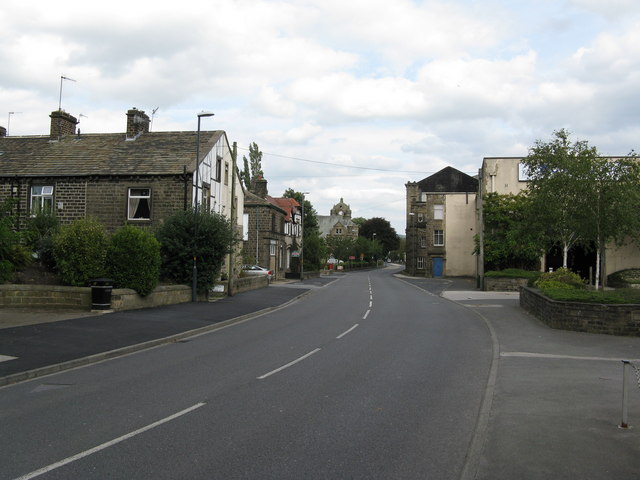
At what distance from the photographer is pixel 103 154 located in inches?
1187

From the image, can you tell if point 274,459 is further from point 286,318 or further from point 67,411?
point 286,318

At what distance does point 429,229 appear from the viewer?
6481 centimetres

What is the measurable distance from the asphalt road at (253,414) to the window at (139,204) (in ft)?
54.3

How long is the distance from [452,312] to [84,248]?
14319 mm

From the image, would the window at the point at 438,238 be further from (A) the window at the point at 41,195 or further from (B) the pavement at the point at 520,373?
(A) the window at the point at 41,195

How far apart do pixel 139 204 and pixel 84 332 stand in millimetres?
15748

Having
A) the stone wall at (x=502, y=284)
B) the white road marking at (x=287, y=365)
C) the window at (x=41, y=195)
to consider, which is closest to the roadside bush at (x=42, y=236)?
the window at (x=41, y=195)

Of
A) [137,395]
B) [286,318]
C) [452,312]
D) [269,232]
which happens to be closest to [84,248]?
[286,318]

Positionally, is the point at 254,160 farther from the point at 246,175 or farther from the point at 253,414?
the point at 253,414

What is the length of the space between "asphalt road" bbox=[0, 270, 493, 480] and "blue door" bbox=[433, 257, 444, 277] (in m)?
52.0

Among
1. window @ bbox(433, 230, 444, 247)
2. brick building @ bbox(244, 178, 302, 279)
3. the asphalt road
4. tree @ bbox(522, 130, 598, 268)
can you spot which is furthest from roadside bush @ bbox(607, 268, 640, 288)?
the asphalt road

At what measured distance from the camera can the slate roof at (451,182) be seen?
74.3 meters

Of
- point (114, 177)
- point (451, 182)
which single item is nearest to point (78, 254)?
point (114, 177)

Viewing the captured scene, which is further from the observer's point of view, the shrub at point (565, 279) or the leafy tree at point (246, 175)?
the leafy tree at point (246, 175)
